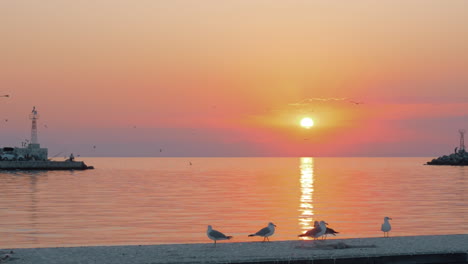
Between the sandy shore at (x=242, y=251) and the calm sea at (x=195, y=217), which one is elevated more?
the sandy shore at (x=242, y=251)

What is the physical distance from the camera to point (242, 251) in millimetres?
24812

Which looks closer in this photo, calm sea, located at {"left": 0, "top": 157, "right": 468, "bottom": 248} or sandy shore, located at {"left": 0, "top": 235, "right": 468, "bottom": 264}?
sandy shore, located at {"left": 0, "top": 235, "right": 468, "bottom": 264}

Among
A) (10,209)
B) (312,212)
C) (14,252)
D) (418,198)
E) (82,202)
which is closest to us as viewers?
(14,252)

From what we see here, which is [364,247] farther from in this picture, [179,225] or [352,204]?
[352,204]

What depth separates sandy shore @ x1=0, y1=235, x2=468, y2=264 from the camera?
22859 mm

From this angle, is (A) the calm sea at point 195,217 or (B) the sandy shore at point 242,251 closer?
(B) the sandy shore at point 242,251

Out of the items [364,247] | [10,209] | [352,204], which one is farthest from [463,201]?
[364,247]

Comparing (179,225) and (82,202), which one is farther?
(82,202)

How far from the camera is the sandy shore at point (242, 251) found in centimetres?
2286

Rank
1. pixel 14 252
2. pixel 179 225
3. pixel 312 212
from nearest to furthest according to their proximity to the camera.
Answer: pixel 14 252 < pixel 179 225 < pixel 312 212

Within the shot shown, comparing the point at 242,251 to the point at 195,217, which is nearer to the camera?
the point at 242,251

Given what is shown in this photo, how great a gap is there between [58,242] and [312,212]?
1135 inches

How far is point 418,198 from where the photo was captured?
8888 cm

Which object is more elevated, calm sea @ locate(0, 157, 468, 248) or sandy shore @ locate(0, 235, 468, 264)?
sandy shore @ locate(0, 235, 468, 264)
